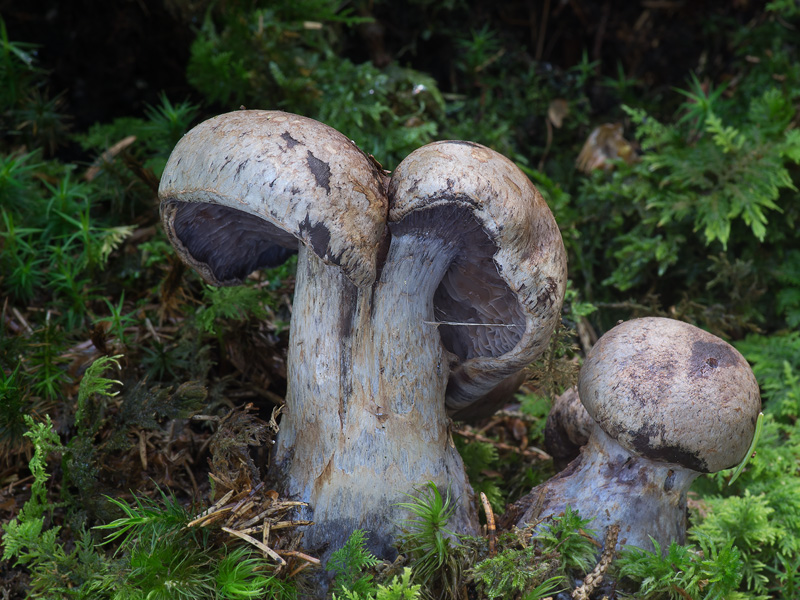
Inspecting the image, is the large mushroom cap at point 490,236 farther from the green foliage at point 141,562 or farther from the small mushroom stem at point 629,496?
the green foliage at point 141,562

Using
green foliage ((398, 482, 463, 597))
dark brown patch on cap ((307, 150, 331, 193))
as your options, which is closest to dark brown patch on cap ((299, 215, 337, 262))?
dark brown patch on cap ((307, 150, 331, 193))

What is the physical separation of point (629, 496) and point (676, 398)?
42 centimetres

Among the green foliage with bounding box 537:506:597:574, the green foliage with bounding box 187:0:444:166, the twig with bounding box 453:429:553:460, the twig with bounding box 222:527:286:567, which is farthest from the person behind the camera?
the green foliage with bounding box 187:0:444:166

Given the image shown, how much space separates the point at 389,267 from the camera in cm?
209

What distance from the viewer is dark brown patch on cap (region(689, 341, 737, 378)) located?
2.00m

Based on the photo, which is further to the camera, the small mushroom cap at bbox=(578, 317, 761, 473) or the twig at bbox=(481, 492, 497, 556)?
the twig at bbox=(481, 492, 497, 556)

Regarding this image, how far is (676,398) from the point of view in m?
1.95

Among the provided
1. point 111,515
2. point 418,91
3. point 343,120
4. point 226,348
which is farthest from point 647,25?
point 111,515

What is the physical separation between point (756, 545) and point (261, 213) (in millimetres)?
2142

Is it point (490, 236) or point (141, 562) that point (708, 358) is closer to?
point (490, 236)

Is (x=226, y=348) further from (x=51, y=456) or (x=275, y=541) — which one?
(x=275, y=541)

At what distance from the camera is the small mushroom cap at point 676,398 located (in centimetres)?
195

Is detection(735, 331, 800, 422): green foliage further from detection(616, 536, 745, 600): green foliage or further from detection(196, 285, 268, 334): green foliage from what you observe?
detection(196, 285, 268, 334): green foliage

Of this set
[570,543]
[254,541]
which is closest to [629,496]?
[570,543]
